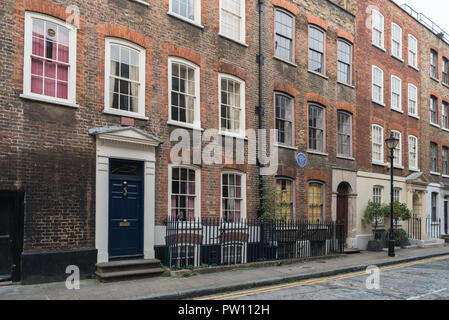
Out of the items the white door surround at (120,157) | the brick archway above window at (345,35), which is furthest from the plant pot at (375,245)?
the white door surround at (120,157)

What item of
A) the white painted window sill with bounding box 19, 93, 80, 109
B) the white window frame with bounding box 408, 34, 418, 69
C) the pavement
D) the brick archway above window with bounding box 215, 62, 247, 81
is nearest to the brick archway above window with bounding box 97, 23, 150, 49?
the white painted window sill with bounding box 19, 93, 80, 109

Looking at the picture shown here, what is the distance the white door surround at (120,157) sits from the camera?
34.4 feet

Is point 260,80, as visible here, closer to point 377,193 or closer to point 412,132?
point 377,193

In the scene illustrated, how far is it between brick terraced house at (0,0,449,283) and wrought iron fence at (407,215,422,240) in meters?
3.06

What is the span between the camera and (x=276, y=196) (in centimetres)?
1489

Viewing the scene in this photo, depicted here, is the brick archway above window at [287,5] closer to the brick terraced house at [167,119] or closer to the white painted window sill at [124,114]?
the brick terraced house at [167,119]

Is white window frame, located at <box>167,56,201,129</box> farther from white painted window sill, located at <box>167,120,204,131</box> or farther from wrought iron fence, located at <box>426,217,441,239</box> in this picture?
wrought iron fence, located at <box>426,217,441,239</box>

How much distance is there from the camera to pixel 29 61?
31.7 ft

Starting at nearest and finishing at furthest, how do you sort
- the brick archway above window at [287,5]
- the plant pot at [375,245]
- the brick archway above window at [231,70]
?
the brick archway above window at [231,70] < the brick archway above window at [287,5] < the plant pot at [375,245]

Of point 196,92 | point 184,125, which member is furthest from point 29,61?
point 196,92

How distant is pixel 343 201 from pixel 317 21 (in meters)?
8.11

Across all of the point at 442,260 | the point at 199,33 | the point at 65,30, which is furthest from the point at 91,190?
the point at 442,260

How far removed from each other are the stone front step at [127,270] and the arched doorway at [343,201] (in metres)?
10.5
